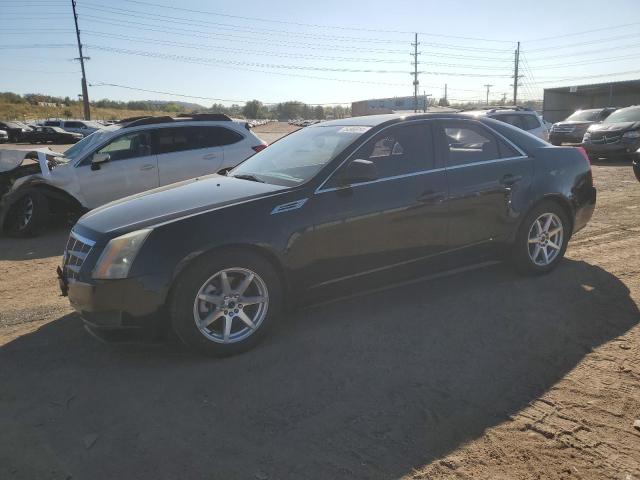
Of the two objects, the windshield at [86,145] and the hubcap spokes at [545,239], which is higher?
the windshield at [86,145]

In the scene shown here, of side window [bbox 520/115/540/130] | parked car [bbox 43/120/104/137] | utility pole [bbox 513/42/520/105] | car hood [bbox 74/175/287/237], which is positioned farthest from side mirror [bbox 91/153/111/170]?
utility pole [bbox 513/42/520/105]

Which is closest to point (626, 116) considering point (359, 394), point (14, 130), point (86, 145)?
point (86, 145)

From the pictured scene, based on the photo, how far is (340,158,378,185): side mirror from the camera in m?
3.93

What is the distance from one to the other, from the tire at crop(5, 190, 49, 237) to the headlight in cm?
510

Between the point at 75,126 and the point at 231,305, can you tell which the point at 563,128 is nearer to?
the point at 231,305

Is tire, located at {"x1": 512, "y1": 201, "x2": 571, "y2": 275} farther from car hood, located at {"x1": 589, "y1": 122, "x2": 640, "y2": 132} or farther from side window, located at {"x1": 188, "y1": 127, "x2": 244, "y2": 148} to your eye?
car hood, located at {"x1": 589, "y1": 122, "x2": 640, "y2": 132}

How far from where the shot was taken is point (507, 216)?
4.81 meters

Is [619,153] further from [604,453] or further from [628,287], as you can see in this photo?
[604,453]

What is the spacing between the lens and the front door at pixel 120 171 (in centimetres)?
795

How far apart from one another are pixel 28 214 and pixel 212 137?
3092mm

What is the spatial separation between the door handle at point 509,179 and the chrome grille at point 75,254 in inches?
139

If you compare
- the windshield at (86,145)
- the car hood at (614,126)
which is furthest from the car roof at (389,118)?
the car hood at (614,126)

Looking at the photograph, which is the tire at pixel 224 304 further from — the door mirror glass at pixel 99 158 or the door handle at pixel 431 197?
the door mirror glass at pixel 99 158

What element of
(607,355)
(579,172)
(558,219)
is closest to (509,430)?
(607,355)
